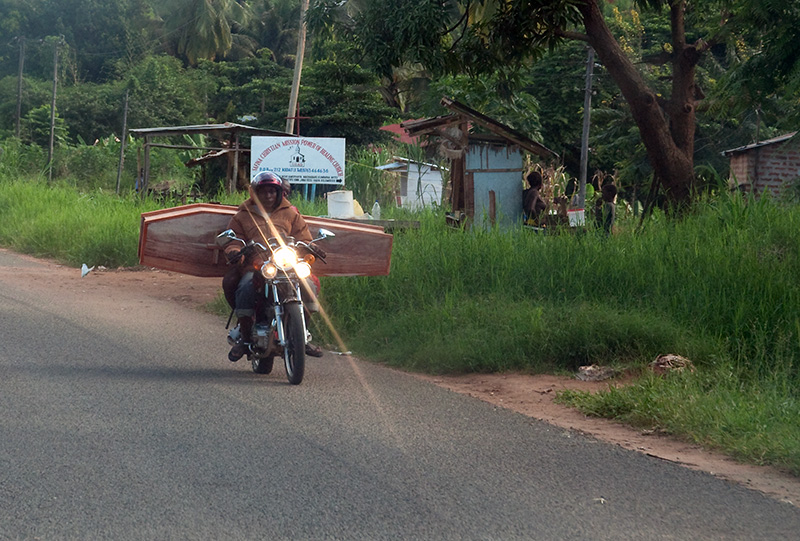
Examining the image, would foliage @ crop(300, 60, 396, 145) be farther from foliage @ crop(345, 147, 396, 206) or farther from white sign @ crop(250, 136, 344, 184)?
white sign @ crop(250, 136, 344, 184)

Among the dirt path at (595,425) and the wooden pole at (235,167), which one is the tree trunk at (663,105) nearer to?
the dirt path at (595,425)

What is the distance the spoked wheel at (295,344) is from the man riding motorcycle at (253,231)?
0.28 metres

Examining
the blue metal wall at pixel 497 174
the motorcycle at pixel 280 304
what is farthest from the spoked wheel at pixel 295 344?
the blue metal wall at pixel 497 174

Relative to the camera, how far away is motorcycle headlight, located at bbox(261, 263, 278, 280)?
7270 mm

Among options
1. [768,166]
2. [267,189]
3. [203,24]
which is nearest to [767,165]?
[768,166]

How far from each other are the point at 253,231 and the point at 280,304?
2.54 feet

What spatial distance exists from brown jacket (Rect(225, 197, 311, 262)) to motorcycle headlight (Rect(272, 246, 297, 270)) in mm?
300

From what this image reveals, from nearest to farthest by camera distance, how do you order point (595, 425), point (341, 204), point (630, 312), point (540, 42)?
1. point (595, 425)
2. point (630, 312)
3. point (540, 42)
4. point (341, 204)

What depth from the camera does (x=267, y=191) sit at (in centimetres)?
784

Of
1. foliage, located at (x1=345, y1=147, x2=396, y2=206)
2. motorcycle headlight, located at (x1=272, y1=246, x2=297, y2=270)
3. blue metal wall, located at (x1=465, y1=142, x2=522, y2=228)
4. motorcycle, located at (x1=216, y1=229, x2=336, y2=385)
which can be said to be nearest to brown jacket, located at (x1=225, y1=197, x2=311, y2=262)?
motorcycle, located at (x1=216, y1=229, x2=336, y2=385)

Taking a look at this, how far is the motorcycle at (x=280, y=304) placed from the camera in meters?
7.15

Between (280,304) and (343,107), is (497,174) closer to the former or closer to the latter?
(280,304)

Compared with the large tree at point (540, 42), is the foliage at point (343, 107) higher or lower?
higher

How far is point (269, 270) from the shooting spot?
23.9 ft
